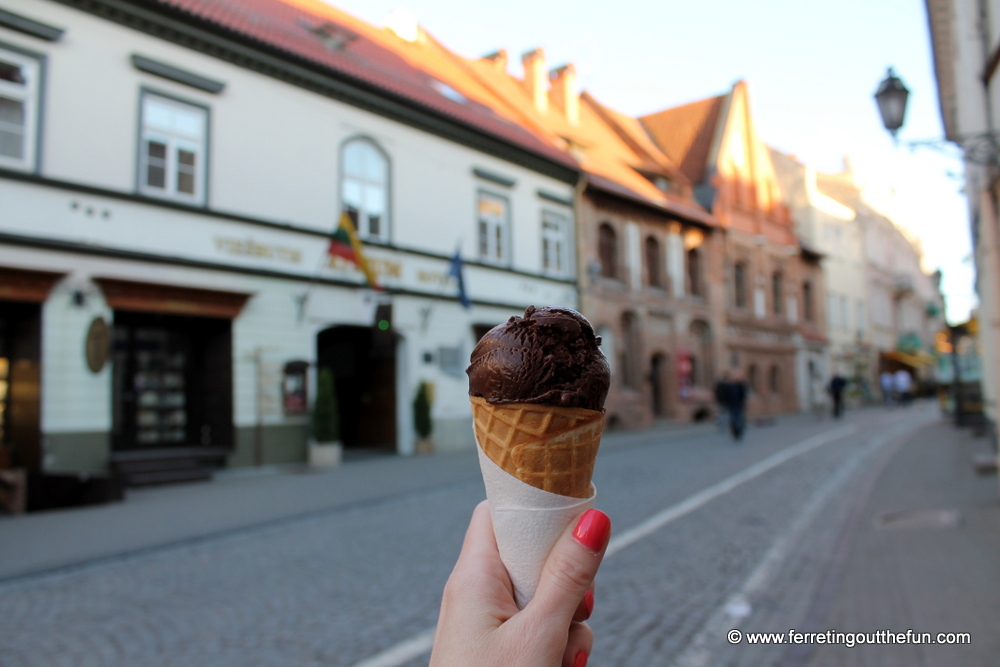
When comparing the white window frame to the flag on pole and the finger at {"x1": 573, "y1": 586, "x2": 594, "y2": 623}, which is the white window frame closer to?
the flag on pole

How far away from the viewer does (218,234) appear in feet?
43.7

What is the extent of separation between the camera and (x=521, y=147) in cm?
2042

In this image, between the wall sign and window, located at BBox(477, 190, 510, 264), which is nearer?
the wall sign

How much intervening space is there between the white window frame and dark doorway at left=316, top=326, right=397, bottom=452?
6421 millimetres

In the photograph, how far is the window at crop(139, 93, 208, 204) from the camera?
12.6 metres

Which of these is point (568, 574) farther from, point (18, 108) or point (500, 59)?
point (500, 59)

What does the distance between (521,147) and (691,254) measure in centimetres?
1260

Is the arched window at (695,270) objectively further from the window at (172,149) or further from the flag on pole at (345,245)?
the window at (172,149)

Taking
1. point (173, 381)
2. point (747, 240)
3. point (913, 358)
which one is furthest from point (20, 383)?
point (913, 358)

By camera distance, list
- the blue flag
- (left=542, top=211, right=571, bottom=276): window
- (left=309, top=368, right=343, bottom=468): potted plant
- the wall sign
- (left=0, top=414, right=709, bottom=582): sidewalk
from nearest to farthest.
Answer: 1. (left=0, top=414, right=709, bottom=582): sidewalk
2. the wall sign
3. (left=309, top=368, right=343, bottom=468): potted plant
4. the blue flag
5. (left=542, top=211, right=571, bottom=276): window

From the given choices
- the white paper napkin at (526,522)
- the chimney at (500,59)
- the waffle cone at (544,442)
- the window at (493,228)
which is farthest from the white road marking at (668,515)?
the chimney at (500,59)

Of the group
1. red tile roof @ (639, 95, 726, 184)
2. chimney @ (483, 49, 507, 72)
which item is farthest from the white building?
red tile roof @ (639, 95, 726, 184)

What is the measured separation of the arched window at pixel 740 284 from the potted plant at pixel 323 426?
77.8 ft

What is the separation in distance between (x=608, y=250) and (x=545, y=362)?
24.4 m
